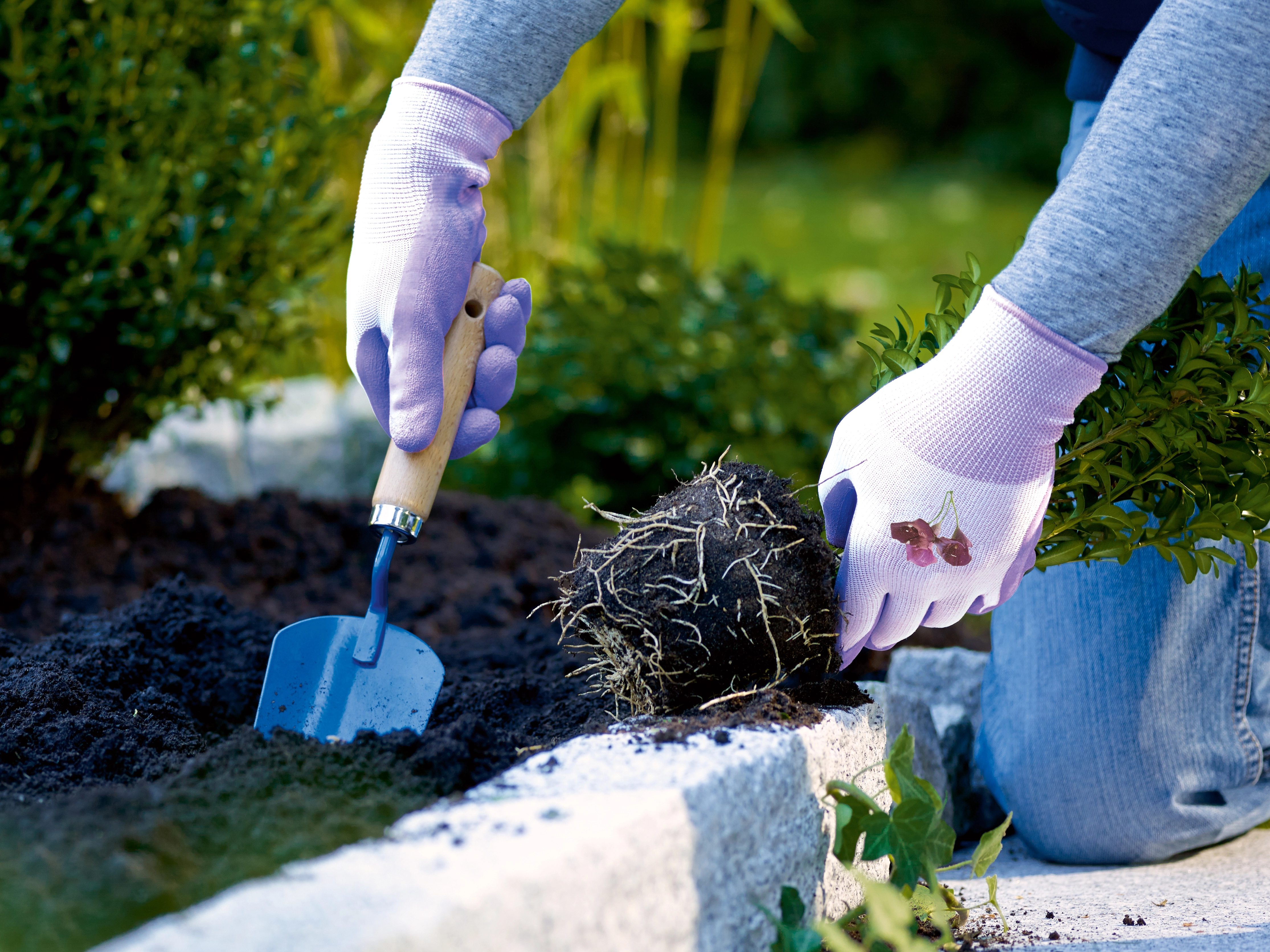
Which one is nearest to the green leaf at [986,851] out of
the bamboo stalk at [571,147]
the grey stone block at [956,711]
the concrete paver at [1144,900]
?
the concrete paver at [1144,900]

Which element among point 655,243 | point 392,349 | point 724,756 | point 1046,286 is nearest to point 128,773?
point 392,349

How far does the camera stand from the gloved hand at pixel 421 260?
58.8 inches

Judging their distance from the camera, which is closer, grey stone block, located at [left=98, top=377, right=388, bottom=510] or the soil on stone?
the soil on stone

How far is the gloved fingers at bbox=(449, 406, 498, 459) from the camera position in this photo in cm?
158

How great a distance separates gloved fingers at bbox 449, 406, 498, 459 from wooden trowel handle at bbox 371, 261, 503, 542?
0.7 inches

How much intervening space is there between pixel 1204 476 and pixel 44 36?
82.5 inches

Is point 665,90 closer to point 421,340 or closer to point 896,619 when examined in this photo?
point 421,340

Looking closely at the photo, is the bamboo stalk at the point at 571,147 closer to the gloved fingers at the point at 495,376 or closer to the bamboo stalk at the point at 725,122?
the bamboo stalk at the point at 725,122

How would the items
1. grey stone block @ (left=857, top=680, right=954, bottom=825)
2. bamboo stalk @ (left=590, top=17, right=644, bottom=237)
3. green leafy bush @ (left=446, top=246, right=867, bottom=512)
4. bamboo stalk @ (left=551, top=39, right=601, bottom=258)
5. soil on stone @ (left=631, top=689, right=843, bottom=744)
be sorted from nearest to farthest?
soil on stone @ (left=631, top=689, right=843, bottom=744), grey stone block @ (left=857, top=680, right=954, bottom=825), green leafy bush @ (left=446, top=246, right=867, bottom=512), bamboo stalk @ (left=551, top=39, right=601, bottom=258), bamboo stalk @ (left=590, top=17, right=644, bottom=237)

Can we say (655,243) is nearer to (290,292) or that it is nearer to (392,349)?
(290,292)

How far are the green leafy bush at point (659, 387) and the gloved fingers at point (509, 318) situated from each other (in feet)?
4.39

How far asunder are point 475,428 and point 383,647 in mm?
332

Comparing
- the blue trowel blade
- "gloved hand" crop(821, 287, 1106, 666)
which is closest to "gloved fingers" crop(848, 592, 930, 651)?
"gloved hand" crop(821, 287, 1106, 666)

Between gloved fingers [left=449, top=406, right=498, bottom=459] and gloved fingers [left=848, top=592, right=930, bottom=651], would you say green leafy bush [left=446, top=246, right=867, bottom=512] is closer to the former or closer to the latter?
gloved fingers [left=449, top=406, right=498, bottom=459]
